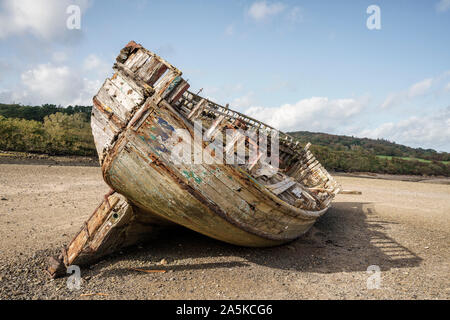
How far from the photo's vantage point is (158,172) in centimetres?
423

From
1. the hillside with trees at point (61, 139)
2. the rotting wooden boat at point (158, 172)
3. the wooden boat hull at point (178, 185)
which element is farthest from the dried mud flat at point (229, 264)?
the hillside with trees at point (61, 139)

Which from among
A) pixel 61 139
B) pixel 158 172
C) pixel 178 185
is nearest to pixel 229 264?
pixel 178 185

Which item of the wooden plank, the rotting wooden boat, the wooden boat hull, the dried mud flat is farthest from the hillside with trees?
A: the wooden plank

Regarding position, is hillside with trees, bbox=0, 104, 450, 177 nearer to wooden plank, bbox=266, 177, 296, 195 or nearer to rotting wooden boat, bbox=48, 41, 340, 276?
rotting wooden boat, bbox=48, 41, 340, 276

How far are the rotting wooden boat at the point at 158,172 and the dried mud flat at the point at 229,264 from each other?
53 cm

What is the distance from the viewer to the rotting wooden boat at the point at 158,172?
4.21 metres

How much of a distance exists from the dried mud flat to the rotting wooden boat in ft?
1.74

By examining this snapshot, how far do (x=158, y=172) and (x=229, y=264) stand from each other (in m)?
2.37

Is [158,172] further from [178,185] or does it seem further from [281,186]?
[281,186]

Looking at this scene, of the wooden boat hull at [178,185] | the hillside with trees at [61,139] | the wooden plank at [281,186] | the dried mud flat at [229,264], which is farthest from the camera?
the hillside with trees at [61,139]

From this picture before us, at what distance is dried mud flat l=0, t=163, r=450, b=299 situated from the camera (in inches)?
170

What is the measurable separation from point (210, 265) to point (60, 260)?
264 centimetres

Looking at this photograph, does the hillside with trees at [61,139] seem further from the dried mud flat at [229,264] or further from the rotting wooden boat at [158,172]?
the rotting wooden boat at [158,172]
